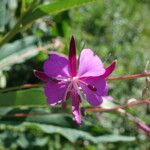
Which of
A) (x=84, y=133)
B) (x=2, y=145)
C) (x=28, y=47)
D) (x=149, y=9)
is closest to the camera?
(x=84, y=133)

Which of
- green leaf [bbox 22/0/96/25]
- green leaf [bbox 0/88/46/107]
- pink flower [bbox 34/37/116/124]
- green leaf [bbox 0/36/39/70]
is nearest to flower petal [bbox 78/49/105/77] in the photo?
pink flower [bbox 34/37/116/124]

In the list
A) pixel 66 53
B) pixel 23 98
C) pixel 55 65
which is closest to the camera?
pixel 55 65

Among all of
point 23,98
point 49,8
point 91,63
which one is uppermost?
point 49,8

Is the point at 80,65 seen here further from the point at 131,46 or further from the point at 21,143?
the point at 131,46

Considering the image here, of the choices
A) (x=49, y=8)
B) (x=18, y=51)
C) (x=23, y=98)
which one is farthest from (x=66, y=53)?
(x=49, y=8)

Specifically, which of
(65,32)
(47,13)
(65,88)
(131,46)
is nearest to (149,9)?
(131,46)

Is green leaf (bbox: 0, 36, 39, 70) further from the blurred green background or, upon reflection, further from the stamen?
the stamen

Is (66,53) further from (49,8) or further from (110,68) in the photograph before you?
(110,68)
